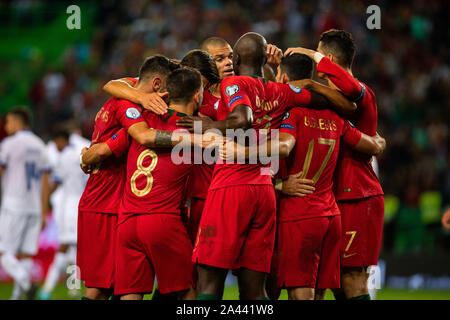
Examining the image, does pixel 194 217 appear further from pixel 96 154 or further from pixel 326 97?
pixel 326 97

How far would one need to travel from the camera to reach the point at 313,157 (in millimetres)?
5359

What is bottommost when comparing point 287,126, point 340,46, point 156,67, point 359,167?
point 359,167

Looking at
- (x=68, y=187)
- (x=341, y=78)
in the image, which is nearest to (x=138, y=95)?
(x=341, y=78)

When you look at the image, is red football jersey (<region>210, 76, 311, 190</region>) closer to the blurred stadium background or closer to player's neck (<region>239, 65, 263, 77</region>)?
player's neck (<region>239, 65, 263, 77</region>)

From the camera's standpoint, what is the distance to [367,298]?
5.73 m

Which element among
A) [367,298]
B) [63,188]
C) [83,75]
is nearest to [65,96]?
[83,75]

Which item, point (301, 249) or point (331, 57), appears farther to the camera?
point (331, 57)

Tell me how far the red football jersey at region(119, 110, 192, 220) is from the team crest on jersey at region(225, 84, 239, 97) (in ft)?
1.78

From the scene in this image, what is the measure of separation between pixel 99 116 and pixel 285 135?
1750 mm

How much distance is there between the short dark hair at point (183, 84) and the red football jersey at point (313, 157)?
80 centimetres

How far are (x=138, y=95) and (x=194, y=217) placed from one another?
46.9 inches

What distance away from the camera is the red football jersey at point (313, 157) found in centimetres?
530

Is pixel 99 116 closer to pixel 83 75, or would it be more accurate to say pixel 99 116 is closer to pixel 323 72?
pixel 323 72

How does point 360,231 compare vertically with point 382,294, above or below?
above
